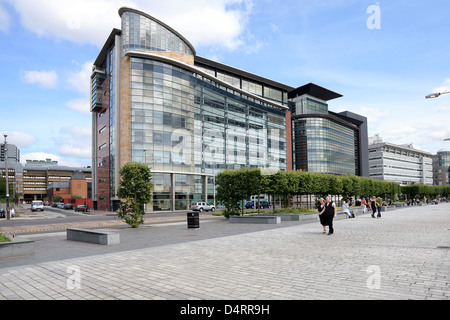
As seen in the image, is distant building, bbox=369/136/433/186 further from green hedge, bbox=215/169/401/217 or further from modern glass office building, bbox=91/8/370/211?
green hedge, bbox=215/169/401/217

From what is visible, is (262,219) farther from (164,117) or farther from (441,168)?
(441,168)

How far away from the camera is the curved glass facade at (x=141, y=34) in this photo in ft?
188

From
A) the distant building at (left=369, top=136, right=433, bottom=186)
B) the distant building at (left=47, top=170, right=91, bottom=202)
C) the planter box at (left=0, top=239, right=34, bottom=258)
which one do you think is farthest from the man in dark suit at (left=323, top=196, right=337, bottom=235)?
the distant building at (left=369, top=136, right=433, bottom=186)

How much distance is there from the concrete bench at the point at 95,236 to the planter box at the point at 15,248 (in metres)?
2.84

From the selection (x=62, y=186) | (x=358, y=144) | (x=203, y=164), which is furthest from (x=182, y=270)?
(x=62, y=186)

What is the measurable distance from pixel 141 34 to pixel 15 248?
53937mm

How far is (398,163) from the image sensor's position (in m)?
145

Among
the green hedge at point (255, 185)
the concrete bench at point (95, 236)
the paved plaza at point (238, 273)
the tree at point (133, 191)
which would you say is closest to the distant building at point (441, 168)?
the green hedge at point (255, 185)

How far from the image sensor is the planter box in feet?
34.1

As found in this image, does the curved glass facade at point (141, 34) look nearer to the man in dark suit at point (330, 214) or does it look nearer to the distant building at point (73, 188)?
the man in dark suit at point (330, 214)

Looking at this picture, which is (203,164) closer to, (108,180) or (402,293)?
(108,180)

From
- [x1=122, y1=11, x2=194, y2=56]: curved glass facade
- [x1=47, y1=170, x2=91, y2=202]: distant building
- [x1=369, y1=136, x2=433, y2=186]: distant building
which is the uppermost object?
[x1=122, y1=11, x2=194, y2=56]: curved glass facade

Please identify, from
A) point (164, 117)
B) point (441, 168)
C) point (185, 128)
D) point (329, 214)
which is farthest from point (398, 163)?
point (329, 214)

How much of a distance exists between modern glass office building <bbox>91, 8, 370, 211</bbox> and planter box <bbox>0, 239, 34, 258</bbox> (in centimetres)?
4470
